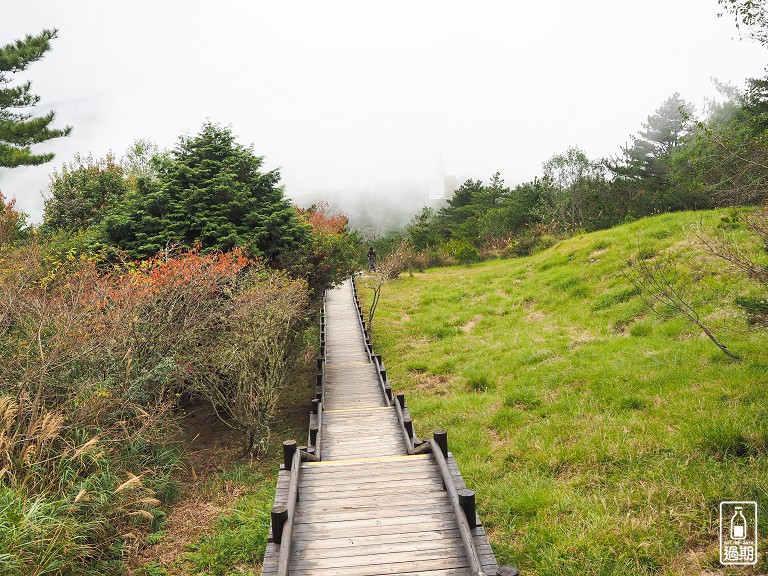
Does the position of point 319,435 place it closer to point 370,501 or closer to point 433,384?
point 370,501

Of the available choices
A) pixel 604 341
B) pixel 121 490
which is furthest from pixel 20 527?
pixel 604 341

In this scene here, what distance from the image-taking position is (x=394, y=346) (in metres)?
17.1

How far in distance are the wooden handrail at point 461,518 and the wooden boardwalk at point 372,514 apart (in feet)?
0.05

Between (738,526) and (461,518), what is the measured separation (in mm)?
3611

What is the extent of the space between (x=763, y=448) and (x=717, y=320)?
5314 mm

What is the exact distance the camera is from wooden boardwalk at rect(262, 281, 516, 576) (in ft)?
16.0

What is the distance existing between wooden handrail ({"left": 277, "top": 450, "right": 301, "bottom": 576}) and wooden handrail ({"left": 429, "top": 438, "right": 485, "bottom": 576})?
1961 mm

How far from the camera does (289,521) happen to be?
5.23 m

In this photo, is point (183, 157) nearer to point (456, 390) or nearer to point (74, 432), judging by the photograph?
point (74, 432)

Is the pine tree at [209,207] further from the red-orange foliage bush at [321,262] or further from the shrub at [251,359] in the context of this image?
the shrub at [251,359]

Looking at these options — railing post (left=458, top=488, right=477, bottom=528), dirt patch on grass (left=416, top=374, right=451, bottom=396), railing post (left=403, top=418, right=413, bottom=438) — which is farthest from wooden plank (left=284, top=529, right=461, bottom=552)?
dirt patch on grass (left=416, top=374, right=451, bottom=396)

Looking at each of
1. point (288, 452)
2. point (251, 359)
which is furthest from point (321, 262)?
point (288, 452)

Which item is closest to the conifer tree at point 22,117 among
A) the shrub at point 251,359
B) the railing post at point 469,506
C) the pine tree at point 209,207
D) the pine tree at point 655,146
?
the pine tree at point 209,207

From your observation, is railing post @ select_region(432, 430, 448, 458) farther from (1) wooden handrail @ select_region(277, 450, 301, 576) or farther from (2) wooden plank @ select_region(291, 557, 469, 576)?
(1) wooden handrail @ select_region(277, 450, 301, 576)
